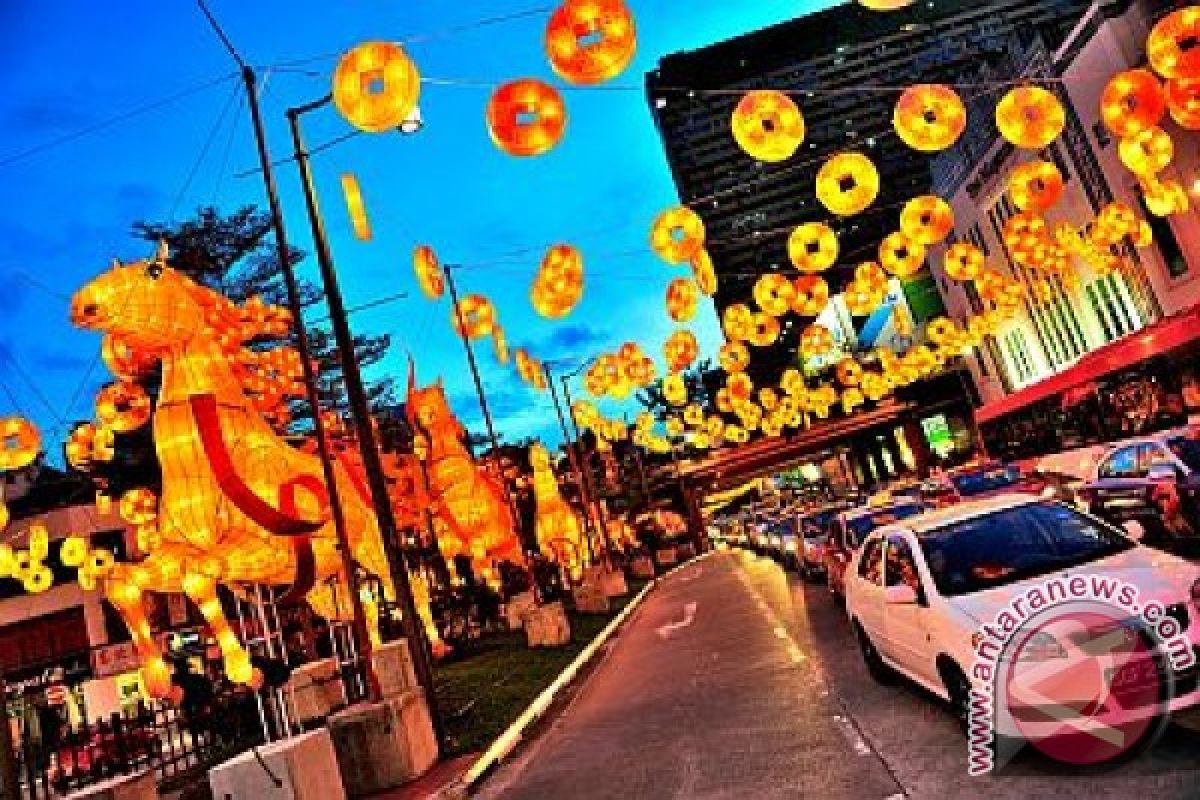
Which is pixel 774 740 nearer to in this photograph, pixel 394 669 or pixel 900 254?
pixel 394 669

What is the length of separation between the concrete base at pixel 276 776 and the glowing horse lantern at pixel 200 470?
4395 millimetres

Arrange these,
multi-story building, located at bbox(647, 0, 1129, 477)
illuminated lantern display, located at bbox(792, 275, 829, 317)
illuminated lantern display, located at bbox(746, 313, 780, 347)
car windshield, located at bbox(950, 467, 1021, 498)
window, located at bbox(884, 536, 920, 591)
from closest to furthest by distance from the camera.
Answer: window, located at bbox(884, 536, 920, 591), illuminated lantern display, located at bbox(792, 275, 829, 317), car windshield, located at bbox(950, 467, 1021, 498), illuminated lantern display, located at bbox(746, 313, 780, 347), multi-story building, located at bbox(647, 0, 1129, 477)

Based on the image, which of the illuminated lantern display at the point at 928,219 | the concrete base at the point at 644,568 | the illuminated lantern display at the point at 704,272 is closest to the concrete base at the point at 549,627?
the illuminated lantern display at the point at 704,272

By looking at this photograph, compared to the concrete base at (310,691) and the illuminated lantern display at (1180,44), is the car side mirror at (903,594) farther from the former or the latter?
the concrete base at (310,691)

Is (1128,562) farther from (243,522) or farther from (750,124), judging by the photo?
(243,522)

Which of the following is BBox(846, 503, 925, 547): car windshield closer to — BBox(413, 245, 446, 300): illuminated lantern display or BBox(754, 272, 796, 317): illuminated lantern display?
BBox(754, 272, 796, 317): illuminated lantern display

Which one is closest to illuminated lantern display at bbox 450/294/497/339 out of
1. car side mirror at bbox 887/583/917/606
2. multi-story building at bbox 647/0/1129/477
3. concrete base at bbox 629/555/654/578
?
car side mirror at bbox 887/583/917/606

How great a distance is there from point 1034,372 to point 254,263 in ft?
113

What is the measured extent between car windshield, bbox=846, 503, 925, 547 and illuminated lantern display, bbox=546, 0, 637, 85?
11.2 meters

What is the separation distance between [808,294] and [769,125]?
877cm

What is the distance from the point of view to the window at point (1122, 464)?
15.6 meters

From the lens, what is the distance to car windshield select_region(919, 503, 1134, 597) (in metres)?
7.68

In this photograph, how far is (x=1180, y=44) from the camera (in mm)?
12203

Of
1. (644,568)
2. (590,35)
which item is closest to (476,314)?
(590,35)
